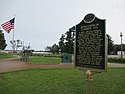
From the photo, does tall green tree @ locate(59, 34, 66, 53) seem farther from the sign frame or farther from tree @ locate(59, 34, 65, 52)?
the sign frame

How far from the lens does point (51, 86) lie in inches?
358

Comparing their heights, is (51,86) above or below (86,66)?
below

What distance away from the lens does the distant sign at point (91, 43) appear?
605 cm

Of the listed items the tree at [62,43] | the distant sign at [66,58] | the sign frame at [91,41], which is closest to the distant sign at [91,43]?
the sign frame at [91,41]

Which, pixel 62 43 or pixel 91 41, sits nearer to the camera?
pixel 91 41

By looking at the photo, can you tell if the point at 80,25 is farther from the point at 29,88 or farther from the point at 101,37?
the point at 29,88

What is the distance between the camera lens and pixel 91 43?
6352mm

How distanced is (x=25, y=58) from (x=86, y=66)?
26045mm

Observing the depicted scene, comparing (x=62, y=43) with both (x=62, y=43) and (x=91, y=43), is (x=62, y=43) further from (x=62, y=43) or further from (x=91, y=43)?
(x=91, y=43)

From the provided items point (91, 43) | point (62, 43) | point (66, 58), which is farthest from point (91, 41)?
point (62, 43)

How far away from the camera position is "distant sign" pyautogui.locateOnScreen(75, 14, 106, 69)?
605cm

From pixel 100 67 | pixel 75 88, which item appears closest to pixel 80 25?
pixel 100 67

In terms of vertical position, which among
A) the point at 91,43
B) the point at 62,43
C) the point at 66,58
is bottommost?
the point at 66,58

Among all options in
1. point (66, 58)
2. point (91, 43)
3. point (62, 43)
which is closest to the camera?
point (91, 43)
